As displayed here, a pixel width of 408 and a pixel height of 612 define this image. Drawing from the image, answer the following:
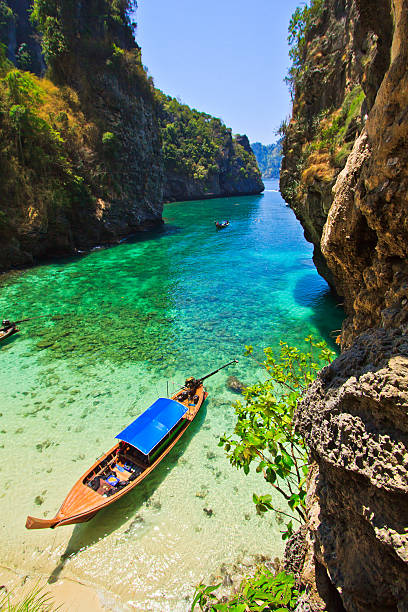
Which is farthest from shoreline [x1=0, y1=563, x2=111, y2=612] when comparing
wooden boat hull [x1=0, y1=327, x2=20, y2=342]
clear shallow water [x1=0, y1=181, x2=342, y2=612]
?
wooden boat hull [x1=0, y1=327, x2=20, y2=342]

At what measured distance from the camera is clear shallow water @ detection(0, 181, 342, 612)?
691 centimetres

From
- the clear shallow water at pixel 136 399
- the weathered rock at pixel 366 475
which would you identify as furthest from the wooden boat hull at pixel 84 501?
the weathered rock at pixel 366 475

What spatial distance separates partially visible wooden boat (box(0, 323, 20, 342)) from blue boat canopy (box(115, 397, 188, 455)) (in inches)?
409

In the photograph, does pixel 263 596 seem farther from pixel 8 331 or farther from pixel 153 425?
pixel 8 331

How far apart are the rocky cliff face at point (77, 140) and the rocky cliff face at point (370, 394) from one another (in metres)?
27.2

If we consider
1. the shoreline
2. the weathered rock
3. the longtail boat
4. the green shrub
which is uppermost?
the weathered rock

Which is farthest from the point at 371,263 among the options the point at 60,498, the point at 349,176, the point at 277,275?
the point at 277,275

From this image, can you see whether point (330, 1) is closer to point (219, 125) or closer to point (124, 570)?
point (124, 570)

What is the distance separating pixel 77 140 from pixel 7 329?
84.3ft

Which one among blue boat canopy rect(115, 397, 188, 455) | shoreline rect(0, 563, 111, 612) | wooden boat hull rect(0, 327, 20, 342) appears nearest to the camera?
shoreline rect(0, 563, 111, 612)

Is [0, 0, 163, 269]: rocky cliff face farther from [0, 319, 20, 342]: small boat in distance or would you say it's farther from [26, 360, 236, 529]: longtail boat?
[26, 360, 236, 529]: longtail boat

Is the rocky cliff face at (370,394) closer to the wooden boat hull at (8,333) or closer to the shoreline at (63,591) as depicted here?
the shoreline at (63,591)

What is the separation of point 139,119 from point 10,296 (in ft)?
105

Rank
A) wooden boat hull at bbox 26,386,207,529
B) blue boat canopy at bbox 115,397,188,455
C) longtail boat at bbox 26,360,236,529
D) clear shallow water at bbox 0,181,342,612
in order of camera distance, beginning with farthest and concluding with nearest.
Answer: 1. blue boat canopy at bbox 115,397,188,455
2. longtail boat at bbox 26,360,236,529
3. clear shallow water at bbox 0,181,342,612
4. wooden boat hull at bbox 26,386,207,529
